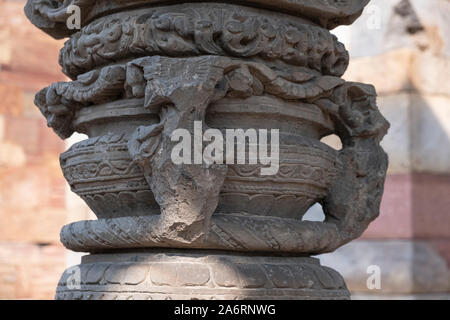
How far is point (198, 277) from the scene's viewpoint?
Answer: 188cm

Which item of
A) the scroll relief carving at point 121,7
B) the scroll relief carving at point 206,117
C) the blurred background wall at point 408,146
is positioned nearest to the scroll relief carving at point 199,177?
the scroll relief carving at point 206,117

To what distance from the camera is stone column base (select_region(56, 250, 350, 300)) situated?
1.89 meters

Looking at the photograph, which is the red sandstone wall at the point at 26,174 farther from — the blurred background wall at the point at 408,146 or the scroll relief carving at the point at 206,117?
the scroll relief carving at the point at 206,117

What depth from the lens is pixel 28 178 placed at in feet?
19.6

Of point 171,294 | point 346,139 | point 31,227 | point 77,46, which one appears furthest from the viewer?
point 31,227

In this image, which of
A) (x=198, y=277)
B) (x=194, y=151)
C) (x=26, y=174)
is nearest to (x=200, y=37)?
(x=194, y=151)

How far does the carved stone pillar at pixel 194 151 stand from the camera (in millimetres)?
1882

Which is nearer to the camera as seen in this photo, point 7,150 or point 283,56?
point 283,56

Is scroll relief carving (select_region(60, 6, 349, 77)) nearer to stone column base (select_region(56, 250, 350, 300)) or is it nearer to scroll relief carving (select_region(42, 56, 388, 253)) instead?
scroll relief carving (select_region(42, 56, 388, 253))

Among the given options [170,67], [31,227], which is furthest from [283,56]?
[31,227]

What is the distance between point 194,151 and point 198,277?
0.36 metres

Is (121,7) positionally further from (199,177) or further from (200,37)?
(199,177)

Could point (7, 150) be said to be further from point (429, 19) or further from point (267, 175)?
point (267, 175)

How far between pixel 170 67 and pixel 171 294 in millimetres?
649
